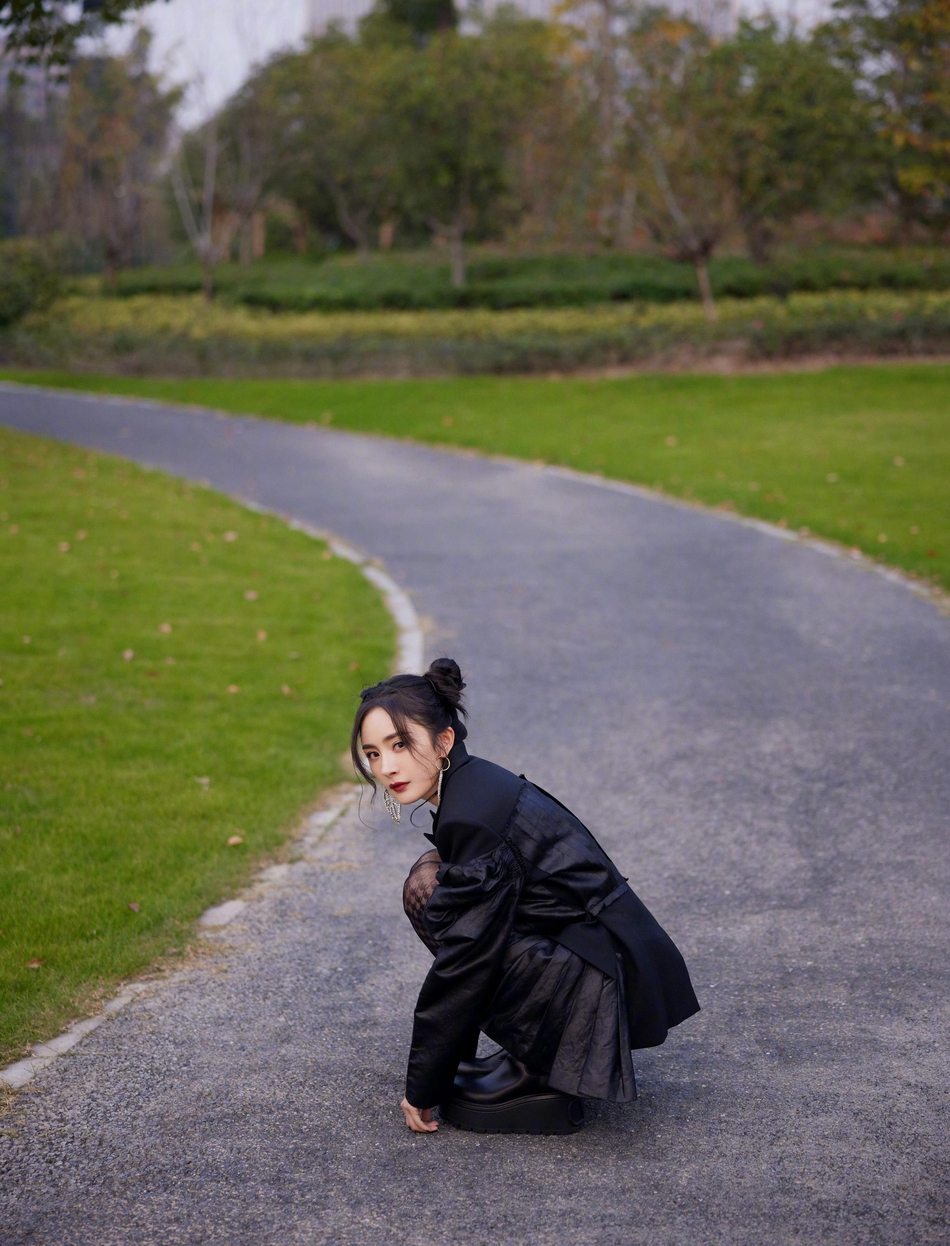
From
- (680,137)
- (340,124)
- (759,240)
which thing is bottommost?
(759,240)

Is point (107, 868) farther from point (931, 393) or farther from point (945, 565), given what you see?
point (931, 393)

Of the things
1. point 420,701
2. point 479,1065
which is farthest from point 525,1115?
point 420,701

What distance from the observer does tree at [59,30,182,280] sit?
3306 cm

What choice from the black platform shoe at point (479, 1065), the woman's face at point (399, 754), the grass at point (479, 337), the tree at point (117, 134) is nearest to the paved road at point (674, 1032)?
the black platform shoe at point (479, 1065)

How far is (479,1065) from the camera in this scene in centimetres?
363

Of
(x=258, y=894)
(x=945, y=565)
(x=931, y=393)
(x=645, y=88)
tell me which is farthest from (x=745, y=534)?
(x=645, y=88)

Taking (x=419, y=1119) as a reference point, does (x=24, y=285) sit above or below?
above

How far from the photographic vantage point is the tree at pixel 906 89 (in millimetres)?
22750

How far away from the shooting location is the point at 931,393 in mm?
19891

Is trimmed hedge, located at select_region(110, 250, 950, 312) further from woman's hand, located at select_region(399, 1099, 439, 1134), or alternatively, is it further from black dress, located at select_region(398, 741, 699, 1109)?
woman's hand, located at select_region(399, 1099, 439, 1134)

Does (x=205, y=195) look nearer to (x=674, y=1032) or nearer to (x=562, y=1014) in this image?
(x=674, y=1032)

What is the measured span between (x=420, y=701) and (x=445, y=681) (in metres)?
0.10

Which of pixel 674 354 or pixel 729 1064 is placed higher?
pixel 674 354

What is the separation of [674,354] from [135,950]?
20199 millimetres
